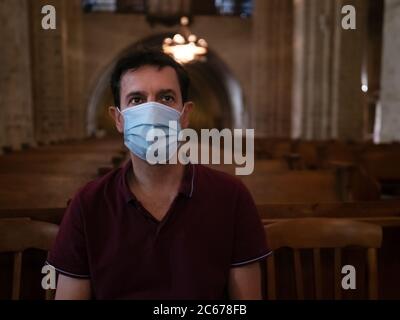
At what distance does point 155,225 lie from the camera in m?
1.76

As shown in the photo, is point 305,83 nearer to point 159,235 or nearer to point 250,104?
point 250,104

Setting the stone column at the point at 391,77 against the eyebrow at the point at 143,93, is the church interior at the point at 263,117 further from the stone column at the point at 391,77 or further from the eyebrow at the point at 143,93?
the eyebrow at the point at 143,93

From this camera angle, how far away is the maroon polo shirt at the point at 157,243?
173 cm

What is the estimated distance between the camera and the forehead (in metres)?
1.82

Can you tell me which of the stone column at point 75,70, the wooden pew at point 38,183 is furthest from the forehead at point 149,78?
the stone column at point 75,70

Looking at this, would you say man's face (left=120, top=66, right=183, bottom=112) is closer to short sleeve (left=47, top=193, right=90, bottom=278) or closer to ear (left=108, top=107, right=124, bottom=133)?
ear (left=108, top=107, right=124, bottom=133)

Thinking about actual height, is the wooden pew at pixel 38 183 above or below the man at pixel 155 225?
below

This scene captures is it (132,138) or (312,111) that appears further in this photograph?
(312,111)

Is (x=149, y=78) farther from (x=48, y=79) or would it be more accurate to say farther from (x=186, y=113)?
(x=48, y=79)

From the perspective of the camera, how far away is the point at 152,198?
183 centimetres

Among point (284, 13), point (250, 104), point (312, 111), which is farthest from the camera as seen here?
point (250, 104)

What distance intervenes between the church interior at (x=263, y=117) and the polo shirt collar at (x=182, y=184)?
48 centimetres

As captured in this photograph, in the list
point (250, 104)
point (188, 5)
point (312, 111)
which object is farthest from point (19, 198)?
point (188, 5)

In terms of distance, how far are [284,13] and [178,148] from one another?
2067cm
